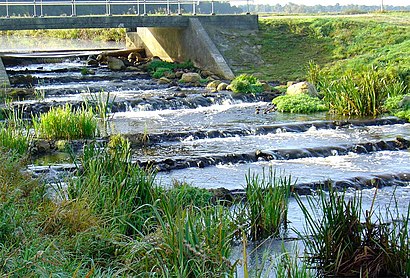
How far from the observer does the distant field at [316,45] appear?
2472cm

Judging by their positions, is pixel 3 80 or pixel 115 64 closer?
pixel 3 80

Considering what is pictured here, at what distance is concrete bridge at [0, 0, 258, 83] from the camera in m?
25.8

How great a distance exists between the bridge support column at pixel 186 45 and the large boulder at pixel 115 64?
2007 millimetres

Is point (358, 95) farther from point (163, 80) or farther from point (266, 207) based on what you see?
point (266, 207)

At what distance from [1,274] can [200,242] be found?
6.09 feet

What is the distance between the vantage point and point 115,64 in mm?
27781

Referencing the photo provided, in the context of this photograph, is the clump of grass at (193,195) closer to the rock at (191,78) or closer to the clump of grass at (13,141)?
the clump of grass at (13,141)

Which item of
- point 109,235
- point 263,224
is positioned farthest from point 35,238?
point 263,224

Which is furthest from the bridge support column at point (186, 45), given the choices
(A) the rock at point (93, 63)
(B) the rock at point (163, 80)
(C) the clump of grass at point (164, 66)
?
(A) the rock at point (93, 63)

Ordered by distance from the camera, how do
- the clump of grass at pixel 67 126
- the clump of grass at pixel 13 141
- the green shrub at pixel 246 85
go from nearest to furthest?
the clump of grass at pixel 13 141, the clump of grass at pixel 67 126, the green shrub at pixel 246 85

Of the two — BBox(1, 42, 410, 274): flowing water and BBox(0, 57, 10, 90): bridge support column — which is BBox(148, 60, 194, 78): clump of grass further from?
BBox(0, 57, 10, 90): bridge support column

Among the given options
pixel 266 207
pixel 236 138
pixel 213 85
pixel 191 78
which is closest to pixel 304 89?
pixel 213 85

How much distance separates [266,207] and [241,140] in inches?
308

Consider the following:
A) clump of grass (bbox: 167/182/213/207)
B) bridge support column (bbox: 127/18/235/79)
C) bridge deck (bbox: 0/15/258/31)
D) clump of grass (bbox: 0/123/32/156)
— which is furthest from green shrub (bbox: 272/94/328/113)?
clump of grass (bbox: 167/182/213/207)
